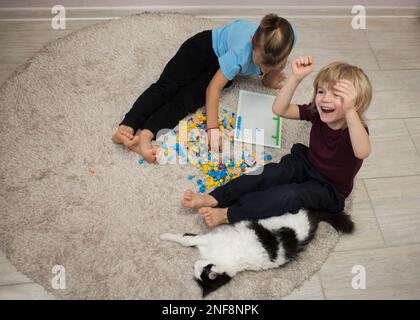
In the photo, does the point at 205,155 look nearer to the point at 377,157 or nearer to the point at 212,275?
the point at 212,275

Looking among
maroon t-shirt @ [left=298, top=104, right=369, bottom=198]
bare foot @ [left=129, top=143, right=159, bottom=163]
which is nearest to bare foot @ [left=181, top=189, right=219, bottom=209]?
bare foot @ [left=129, top=143, right=159, bottom=163]

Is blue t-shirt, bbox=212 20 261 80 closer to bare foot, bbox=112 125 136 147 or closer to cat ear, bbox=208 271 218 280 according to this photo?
bare foot, bbox=112 125 136 147

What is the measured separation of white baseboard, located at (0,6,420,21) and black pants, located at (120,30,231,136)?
1.31 ft

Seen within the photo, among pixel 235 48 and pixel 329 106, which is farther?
pixel 235 48

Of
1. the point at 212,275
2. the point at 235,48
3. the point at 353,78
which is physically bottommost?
the point at 212,275

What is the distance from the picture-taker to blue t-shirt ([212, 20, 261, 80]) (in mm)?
1373

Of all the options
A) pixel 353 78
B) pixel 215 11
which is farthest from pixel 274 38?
pixel 215 11

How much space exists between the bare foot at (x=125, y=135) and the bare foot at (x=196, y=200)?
29 centimetres

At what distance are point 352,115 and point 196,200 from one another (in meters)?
0.57

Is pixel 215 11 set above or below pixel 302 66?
above

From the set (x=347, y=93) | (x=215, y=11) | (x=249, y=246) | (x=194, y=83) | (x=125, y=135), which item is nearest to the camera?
(x=347, y=93)

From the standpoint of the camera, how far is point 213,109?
1.46 meters

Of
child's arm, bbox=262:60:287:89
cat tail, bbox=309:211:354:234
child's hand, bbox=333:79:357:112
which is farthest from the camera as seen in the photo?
child's arm, bbox=262:60:287:89

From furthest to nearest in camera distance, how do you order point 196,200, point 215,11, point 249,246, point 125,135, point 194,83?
point 215,11
point 194,83
point 125,135
point 196,200
point 249,246
